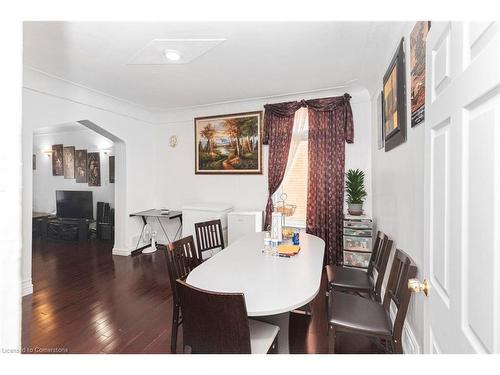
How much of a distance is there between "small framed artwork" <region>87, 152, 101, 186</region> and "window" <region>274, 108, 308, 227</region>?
180 inches

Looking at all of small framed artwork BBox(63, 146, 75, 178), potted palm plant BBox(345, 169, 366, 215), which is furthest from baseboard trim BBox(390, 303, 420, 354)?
small framed artwork BBox(63, 146, 75, 178)

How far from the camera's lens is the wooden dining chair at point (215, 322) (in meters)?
1.06

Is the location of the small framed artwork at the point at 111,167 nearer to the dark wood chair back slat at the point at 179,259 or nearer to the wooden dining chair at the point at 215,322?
the dark wood chair back slat at the point at 179,259

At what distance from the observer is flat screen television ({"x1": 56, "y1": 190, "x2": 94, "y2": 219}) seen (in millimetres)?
5516

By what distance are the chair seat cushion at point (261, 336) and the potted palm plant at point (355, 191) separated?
7.62ft

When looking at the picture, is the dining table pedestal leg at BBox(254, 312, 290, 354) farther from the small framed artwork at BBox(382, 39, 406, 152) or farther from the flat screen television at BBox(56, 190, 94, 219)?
the flat screen television at BBox(56, 190, 94, 219)

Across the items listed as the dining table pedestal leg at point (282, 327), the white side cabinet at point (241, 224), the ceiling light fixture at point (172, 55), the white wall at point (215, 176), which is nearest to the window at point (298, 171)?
the white wall at point (215, 176)

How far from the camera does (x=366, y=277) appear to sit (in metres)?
2.29

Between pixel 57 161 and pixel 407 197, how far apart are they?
765 cm

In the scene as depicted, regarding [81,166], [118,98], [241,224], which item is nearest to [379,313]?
[241,224]

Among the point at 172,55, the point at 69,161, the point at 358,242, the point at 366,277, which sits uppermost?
the point at 172,55

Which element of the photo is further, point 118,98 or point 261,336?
point 118,98

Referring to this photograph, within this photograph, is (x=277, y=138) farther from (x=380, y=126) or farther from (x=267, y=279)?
(x=267, y=279)
